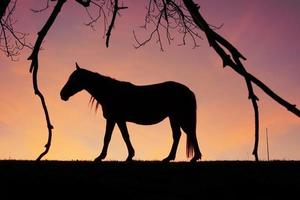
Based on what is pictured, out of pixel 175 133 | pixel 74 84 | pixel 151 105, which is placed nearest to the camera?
pixel 175 133

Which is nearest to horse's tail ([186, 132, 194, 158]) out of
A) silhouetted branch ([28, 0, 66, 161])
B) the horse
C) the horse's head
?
the horse

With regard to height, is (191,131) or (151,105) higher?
(151,105)

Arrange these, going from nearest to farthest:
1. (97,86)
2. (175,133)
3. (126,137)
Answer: (126,137), (175,133), (97,86)

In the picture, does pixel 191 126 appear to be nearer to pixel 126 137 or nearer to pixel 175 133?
pixel 175 133

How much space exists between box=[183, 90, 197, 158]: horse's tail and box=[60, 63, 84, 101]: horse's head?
302 cm

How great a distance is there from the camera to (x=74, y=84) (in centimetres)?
1273
